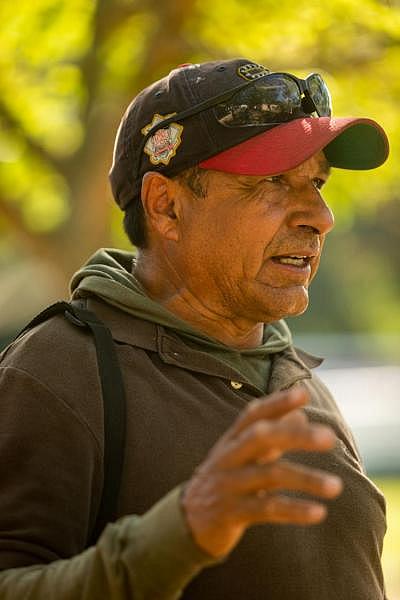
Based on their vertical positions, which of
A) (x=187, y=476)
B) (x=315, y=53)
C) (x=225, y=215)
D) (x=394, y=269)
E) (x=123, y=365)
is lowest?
(x=187, y=476)

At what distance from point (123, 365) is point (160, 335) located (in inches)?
6.7

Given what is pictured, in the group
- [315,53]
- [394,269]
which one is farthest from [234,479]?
[394,269]

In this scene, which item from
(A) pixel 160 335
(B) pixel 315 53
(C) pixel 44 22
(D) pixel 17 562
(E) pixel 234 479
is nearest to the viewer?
(E) pixel 234 479

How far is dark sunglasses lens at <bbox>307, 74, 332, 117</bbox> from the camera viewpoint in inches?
121

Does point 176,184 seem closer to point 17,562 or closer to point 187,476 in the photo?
point 187,476

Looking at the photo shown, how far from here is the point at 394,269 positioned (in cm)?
2934

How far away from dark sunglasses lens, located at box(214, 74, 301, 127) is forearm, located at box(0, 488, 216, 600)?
1155 mm

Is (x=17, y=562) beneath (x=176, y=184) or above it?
beneath

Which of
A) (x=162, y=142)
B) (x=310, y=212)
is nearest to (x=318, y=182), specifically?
(x=310, y=212)

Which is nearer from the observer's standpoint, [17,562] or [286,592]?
[17,562]

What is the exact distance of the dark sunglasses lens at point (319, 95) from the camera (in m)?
3.07

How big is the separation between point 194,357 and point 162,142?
1.87 ft

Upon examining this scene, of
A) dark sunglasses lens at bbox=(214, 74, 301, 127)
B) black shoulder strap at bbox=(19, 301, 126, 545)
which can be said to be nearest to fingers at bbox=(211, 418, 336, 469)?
black shoulder strap at bbox=(19, 301, 126, 545)

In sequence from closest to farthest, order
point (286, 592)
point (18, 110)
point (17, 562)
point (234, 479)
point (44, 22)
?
point (234, 479) < point (17, 562) < point (286, 592) < point (44, 22) < point (18, 110)
